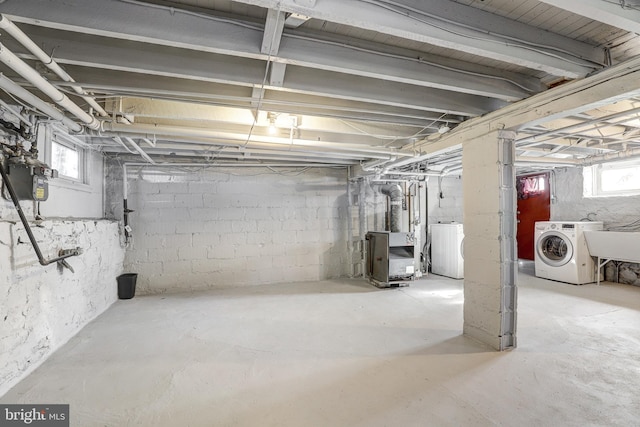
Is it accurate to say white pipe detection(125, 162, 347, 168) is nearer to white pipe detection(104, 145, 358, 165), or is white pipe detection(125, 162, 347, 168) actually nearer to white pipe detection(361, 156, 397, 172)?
white pipe detection(104, 145, 358, 165)

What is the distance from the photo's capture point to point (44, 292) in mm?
2352

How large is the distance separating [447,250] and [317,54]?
4.50 meters

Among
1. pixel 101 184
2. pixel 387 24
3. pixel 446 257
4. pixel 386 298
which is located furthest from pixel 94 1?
pixel 446 257

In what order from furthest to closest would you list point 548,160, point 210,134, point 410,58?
point 548,160 → point 210,134 → point 410,58

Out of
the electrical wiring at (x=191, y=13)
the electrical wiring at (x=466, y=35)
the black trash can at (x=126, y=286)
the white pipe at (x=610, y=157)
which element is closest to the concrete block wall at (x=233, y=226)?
the black trash can at (x=126, y=286)

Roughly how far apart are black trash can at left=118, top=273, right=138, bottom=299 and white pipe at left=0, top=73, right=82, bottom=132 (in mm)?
2214

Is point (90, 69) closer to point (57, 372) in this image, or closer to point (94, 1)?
point (94, 1)

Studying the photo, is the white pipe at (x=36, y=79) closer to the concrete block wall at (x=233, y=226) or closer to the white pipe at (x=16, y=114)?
the white pipe at (x=16, y=114)

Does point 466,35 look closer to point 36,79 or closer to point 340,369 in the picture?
point 340,369

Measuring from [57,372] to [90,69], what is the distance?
2.16m

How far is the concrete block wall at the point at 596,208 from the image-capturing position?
457 centimetres

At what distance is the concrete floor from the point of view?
1656 mm

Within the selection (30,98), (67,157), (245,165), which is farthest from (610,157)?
(67,157)

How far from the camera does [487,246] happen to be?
8.25ft
